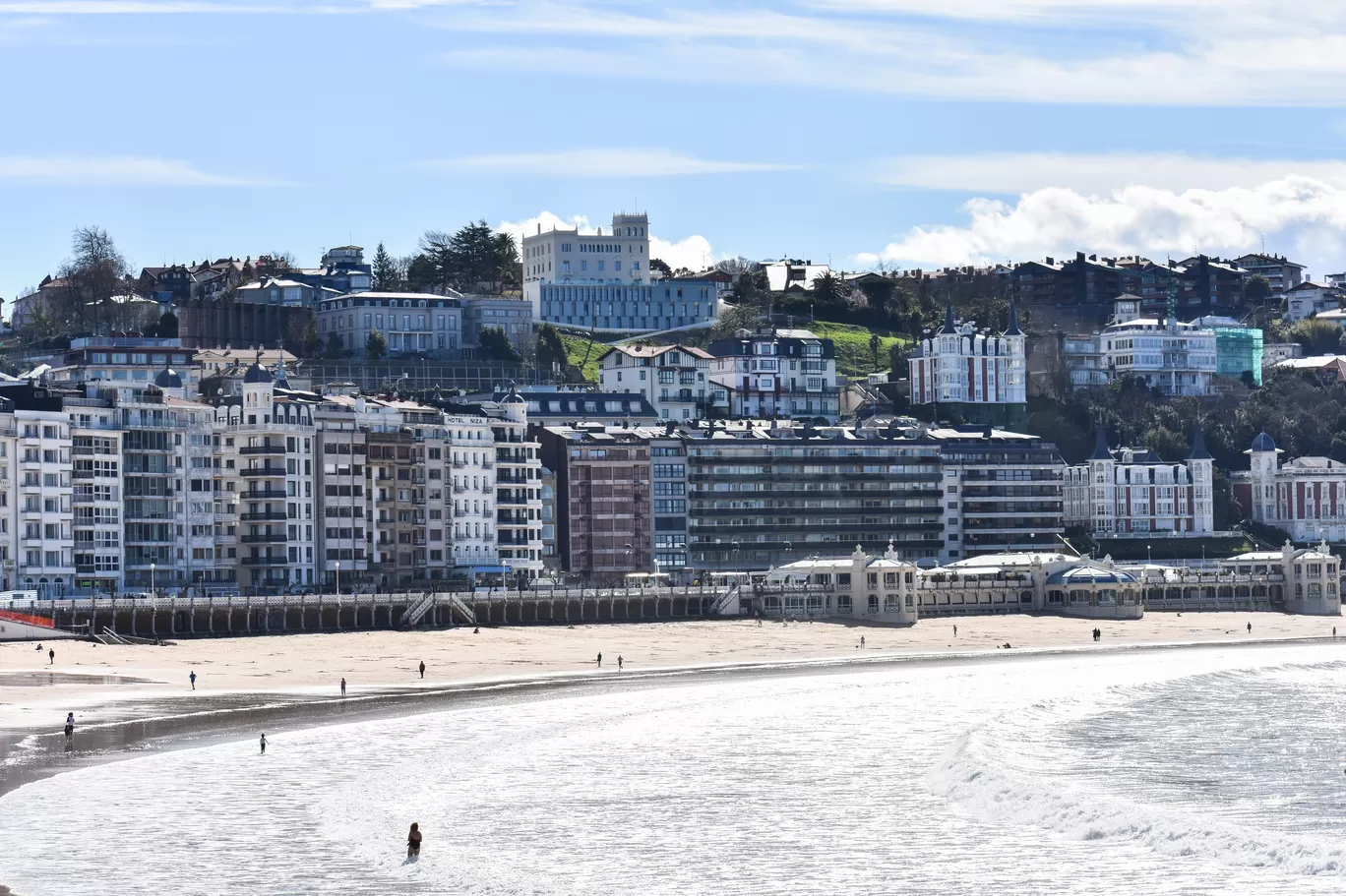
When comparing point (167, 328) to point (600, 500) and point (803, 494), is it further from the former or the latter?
point (803, 494)

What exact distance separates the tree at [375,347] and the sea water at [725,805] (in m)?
105

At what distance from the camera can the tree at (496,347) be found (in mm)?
194375

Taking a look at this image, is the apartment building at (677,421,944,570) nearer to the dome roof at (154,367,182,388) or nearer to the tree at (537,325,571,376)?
the tree at (537,325,571,376)

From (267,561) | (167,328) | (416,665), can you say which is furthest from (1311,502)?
(416,665)

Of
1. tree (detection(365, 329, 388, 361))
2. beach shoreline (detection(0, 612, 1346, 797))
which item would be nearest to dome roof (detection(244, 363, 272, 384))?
beach shoreline (detection(0, 612, 1346, 797))

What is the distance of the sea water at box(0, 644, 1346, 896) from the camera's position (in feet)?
164

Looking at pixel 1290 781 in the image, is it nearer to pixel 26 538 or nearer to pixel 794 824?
pixel 794 824

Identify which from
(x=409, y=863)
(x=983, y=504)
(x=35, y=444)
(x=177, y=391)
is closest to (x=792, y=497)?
(x=983, y=504)

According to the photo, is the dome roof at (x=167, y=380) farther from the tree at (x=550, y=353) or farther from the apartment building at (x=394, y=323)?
the tree at (x=550, y=353)

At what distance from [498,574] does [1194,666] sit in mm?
48086

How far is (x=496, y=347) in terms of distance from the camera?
195500 mm

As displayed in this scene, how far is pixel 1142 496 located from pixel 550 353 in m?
49.2

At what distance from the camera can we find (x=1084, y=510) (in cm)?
19388

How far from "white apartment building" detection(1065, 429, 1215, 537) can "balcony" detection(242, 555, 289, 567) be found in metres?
80.5
